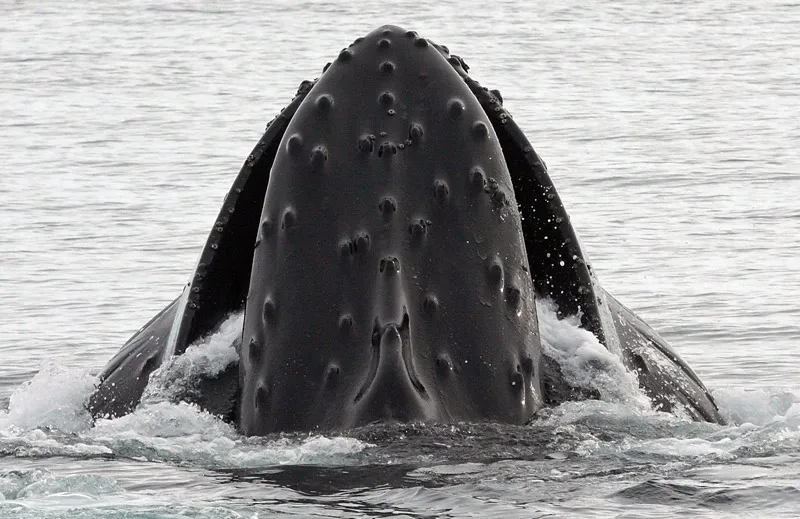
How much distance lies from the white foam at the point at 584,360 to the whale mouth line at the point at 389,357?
74 centimetres

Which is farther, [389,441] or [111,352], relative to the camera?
[111,352]

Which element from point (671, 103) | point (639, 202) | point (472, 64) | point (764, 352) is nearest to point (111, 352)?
point (764, 352)

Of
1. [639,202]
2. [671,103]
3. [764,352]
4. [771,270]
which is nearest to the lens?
[764,352]

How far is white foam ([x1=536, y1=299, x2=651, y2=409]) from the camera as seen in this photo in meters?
6.28

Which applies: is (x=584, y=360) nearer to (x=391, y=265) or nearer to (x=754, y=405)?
(x=391, y=265)

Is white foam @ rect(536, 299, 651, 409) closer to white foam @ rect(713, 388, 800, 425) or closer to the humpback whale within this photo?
the humpback whale

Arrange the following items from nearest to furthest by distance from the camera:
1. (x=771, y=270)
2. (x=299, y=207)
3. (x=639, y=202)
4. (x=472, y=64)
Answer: (x=299, y=207) → (x=771, y=270) → (x=639, y=202) → (x=472, y=64)

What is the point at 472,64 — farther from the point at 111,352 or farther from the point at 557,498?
the point at 557,498

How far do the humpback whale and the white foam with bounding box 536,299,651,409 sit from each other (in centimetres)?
4

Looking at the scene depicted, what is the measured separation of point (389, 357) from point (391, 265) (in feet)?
1.36

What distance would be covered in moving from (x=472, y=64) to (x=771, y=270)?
22928mm

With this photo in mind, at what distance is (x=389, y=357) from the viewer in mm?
5746

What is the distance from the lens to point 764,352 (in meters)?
12.2

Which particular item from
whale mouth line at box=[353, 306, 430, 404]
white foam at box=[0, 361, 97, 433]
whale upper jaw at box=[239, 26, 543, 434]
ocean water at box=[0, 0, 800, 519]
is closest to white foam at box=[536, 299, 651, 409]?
ocean water at box=[0, 0, 800, 519]
